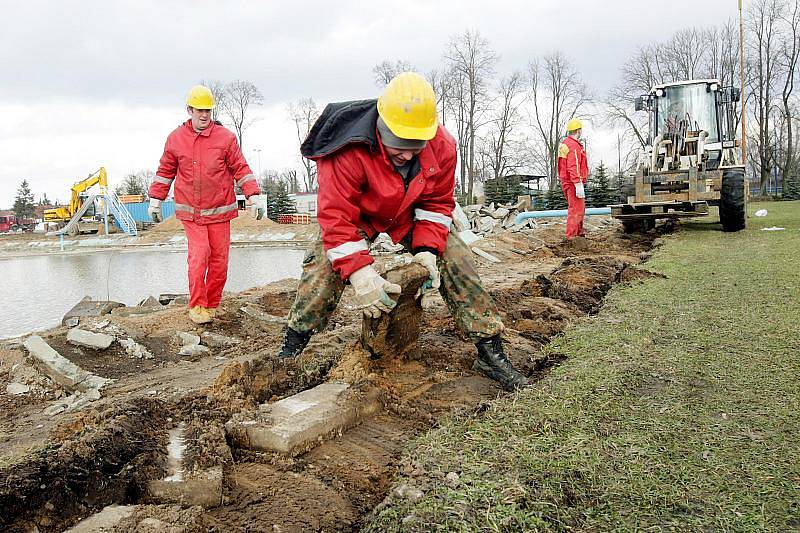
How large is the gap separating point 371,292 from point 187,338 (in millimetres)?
2231

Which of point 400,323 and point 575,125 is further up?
point 575,125

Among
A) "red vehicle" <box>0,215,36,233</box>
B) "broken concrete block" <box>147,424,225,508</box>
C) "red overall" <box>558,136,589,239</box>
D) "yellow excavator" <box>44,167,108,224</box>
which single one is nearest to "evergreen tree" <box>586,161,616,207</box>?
"red overall" <box>558,136,589,239</box>

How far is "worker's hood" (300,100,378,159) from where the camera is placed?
9.76 ft

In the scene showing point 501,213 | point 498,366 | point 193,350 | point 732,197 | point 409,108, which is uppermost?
point 409,108

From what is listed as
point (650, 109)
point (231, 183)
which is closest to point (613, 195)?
point (650, 109)

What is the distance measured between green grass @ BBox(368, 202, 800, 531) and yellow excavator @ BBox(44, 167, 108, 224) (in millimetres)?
24282

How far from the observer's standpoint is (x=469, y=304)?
10.6ft

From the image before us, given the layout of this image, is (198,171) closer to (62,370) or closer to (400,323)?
(62,370)

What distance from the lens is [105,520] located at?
188 centimetres

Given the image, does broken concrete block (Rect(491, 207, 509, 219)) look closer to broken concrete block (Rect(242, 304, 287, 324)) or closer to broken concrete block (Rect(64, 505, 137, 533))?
broken concrete block (Rect(242, 304, 287, 324))

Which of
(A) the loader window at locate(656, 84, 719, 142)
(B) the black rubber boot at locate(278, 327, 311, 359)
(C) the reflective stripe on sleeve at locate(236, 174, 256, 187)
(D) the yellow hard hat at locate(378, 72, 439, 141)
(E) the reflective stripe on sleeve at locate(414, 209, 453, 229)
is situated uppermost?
(A) the loader window at locate(656, 84, 719, 142)

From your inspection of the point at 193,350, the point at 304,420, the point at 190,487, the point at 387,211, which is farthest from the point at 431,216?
the point at 193,350

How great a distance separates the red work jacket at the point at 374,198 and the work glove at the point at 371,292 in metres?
0.05

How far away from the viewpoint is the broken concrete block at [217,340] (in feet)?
15.3
